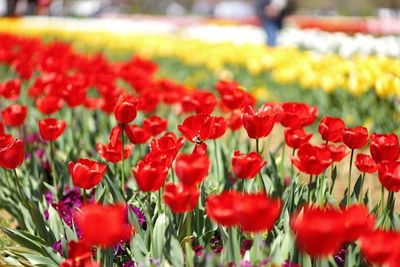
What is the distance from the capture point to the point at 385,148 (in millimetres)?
2201

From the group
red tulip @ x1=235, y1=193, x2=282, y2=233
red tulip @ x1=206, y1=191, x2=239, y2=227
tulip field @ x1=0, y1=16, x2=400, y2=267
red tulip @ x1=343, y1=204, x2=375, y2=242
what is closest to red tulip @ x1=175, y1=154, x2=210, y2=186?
tulip field @ x1=0, y1=16, x2=400, y2=267

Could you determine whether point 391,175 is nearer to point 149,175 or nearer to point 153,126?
point 149,175

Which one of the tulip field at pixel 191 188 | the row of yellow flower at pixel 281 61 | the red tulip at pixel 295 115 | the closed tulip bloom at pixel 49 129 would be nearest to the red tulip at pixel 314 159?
the tulip field at pixel 191 188

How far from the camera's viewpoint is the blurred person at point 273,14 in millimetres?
11789

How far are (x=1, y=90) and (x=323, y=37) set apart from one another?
10732 mm

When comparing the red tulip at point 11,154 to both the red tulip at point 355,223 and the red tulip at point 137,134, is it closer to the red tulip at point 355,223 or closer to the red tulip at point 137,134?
the red tulip at point 137,134

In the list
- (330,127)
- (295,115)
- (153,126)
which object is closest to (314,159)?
(330,127)

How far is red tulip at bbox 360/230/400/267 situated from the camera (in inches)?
58.2

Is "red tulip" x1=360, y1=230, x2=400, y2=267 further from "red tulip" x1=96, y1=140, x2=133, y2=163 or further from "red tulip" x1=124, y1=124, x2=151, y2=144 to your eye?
"red tulip" x1=124, y1=124, x2=151, y2=144

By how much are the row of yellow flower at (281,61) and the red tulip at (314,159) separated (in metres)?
2.31

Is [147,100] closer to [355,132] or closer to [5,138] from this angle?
[5,138]

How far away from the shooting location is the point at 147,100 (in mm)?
3820

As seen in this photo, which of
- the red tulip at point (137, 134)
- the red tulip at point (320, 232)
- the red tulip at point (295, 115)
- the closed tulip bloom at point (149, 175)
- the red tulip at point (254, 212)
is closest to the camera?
the red tulip at point (320, 232)

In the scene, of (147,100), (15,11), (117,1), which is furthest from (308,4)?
Answer: (147,100)
